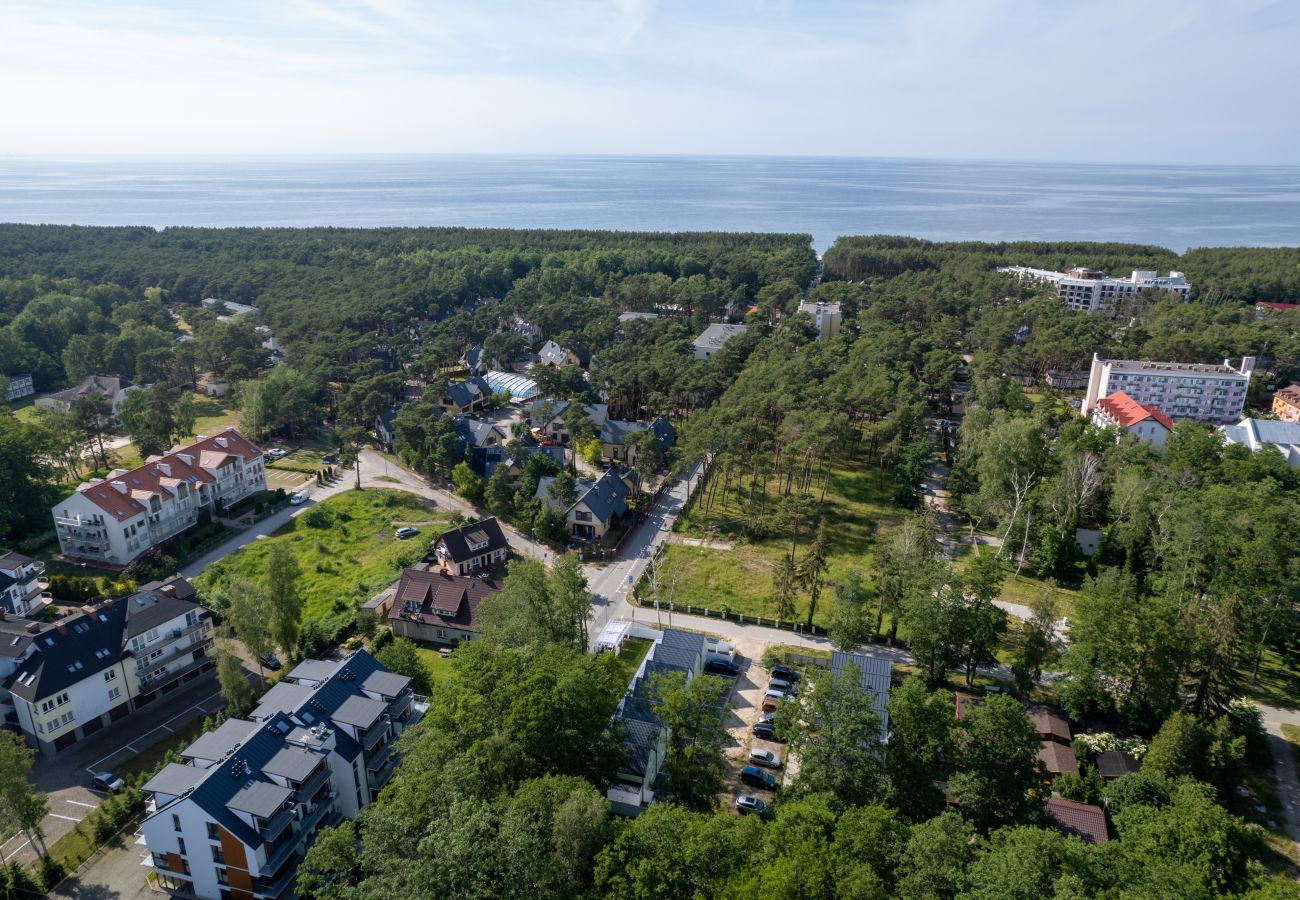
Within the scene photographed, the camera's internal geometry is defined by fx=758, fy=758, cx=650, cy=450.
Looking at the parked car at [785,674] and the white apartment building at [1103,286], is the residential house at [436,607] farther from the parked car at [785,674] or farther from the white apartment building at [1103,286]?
the white apartment building at [1103,286]

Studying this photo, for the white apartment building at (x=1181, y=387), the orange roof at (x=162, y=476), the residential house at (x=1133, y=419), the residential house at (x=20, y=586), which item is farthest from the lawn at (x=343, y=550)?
the white apartment building at (x=1181, y=387)

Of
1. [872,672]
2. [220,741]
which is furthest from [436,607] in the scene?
[872,672]

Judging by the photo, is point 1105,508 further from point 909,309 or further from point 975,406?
point 909,309

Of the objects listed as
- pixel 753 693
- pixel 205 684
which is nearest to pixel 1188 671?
pixel 753 693

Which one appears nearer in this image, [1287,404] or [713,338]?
[1287,404]

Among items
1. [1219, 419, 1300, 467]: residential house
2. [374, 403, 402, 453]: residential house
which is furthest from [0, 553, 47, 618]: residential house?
[1219, 419, 1300, 467]: residential house

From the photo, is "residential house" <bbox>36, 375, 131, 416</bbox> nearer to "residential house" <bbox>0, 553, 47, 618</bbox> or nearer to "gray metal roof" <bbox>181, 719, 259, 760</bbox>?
"residential house" <bbox>0, 553, 47, 618</bbox>

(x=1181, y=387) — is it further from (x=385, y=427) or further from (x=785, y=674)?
(x=385, y=427)
